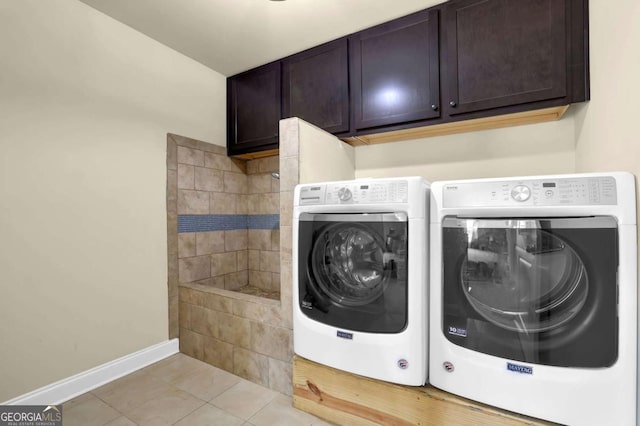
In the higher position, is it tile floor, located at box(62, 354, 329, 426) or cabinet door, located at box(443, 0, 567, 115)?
cabinet door, located at box(443, 0, 567, 115)

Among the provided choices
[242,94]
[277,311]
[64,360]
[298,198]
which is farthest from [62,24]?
[277,311]

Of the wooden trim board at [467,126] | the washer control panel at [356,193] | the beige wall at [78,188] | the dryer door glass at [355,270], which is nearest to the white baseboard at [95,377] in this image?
the beige wall at [78,188]

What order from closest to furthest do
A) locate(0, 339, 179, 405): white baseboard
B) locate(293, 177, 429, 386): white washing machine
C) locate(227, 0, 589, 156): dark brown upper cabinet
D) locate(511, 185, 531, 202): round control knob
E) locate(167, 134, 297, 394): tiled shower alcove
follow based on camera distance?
locate(511, 185, 531, 202): round control knob < locate(293, 177, 429, 386): white washing machine < locate(227, 0, 589, 156): dark brown upper cabinet < locate(0, 339, 179, 405): white baseboard < locate(167, 134, 297, 394): tiled shower alcove

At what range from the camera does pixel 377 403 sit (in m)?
1.35

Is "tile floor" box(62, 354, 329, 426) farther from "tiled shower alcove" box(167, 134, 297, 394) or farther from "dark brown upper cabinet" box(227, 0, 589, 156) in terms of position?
"dark brown upper cabinet" box(227, 0, 589, 156)

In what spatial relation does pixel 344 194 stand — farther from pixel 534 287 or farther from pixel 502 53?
pixel 502 53

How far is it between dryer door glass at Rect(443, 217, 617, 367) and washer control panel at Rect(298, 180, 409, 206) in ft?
0.76

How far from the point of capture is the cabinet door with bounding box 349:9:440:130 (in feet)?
5.83

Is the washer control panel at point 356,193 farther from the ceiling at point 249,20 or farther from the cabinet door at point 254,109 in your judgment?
the ceiling at point 249,20

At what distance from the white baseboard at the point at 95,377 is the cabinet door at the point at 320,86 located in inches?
81.7

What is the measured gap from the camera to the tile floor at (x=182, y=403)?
1557mm

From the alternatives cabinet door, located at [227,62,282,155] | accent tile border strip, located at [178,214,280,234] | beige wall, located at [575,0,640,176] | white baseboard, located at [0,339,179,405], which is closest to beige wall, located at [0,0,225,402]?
white baseboard, located at [0,339,179,405]

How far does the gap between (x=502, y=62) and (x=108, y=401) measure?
9.83ft

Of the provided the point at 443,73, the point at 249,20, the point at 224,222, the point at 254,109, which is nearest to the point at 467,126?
the point at 443,73
